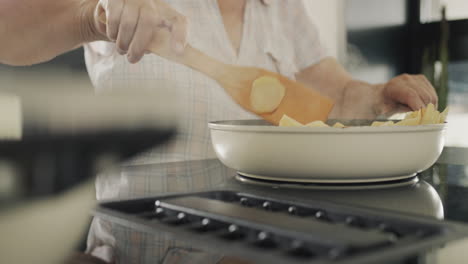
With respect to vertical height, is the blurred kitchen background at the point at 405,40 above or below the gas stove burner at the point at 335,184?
above

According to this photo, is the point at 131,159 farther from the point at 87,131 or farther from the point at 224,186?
the point at 224,186

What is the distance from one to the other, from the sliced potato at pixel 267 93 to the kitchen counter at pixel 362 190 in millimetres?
121

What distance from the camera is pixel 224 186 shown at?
1.76 ft

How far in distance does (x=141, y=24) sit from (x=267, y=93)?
0.23 m

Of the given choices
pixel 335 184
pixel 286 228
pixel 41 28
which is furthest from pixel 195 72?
pixel 286 228

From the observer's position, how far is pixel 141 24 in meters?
0.67

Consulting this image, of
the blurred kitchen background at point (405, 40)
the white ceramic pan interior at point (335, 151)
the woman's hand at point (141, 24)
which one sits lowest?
Result: the white ceramic pan interior at point (335, 151)

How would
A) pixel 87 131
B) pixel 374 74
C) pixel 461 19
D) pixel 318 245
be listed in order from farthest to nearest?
pixel 374 74 → pixel 461 19 → pixel 87 131 → pixel 318 245

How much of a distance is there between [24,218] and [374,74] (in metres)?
2.61

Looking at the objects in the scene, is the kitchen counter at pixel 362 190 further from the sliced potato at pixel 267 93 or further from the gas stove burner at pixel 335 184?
the sliced potato at pixel 267 93

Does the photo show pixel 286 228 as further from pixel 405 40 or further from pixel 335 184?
pixel 405 40

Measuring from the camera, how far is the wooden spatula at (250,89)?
781 mm

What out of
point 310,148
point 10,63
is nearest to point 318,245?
point 310,148

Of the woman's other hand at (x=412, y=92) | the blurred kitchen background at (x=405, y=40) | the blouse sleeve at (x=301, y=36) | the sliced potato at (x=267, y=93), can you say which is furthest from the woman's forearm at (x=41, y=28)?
the blurred kitchen background at (x=405, y=40)
